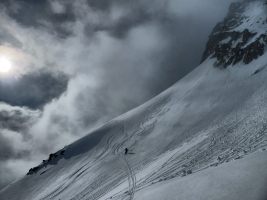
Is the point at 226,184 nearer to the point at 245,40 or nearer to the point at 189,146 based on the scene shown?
the point at 189,146

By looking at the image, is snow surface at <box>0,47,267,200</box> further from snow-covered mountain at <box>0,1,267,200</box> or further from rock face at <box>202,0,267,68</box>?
rock face at <box>202,0,267,68</box>

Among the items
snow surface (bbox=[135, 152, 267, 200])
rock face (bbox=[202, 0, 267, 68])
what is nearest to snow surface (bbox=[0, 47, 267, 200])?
snow surface (bbox=[135, 152, 267, 200])

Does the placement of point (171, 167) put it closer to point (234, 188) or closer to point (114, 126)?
point (234, 188)

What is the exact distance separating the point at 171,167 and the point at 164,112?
115 ft

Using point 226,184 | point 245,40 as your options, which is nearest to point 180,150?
point 226,184

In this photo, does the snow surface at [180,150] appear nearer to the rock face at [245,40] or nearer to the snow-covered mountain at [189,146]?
the snow-covered mountain at [189,146]

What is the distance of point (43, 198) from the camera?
54.3m

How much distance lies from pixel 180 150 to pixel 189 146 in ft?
4.15

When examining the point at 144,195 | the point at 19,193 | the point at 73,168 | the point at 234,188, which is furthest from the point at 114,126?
the point at 234,188

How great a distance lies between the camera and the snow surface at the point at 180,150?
79.3 feet

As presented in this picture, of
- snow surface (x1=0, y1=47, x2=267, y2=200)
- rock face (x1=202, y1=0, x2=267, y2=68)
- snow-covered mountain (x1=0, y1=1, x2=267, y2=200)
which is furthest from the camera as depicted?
rock face (x1=202, y1=0, x2=267, y2=68)

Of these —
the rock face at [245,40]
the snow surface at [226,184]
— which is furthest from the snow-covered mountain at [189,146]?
the rock face at [245,40]

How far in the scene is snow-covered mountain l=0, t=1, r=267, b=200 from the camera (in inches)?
945

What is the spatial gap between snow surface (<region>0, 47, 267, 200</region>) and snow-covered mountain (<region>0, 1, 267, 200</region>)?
12cm
